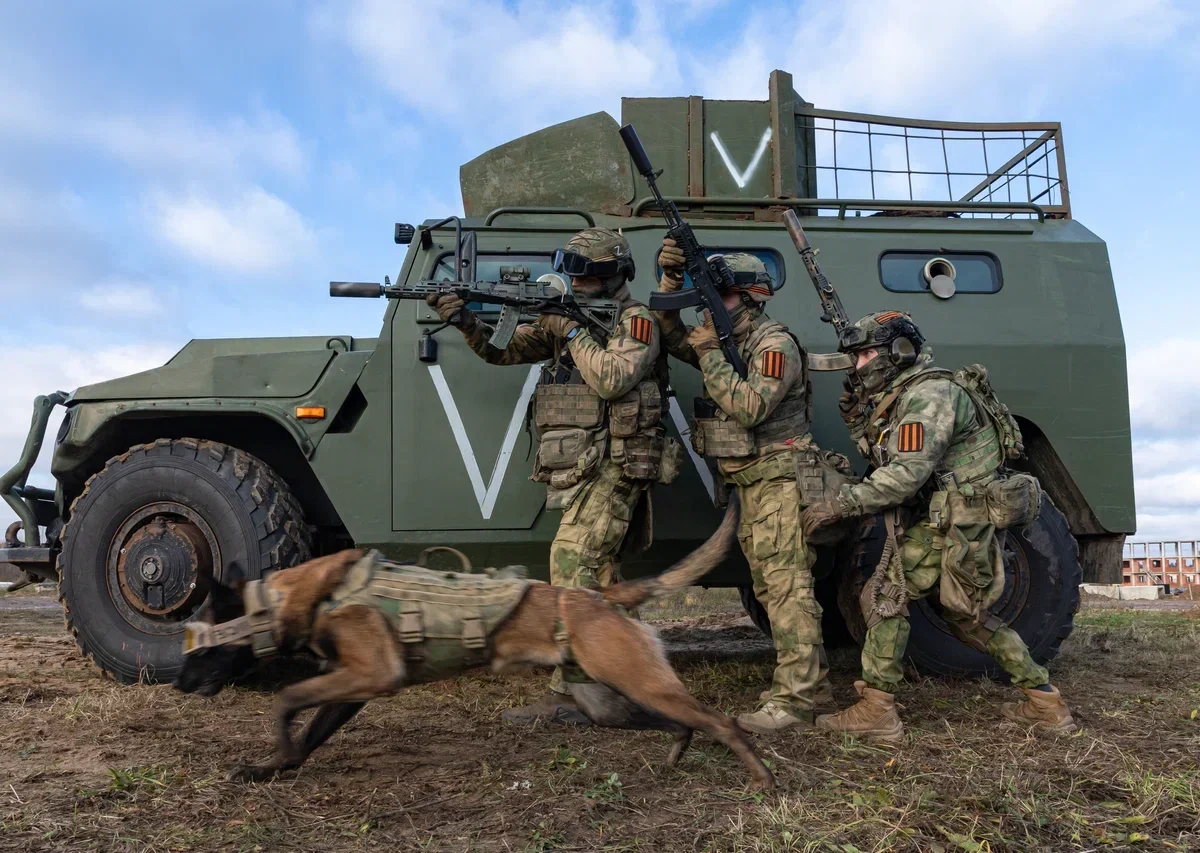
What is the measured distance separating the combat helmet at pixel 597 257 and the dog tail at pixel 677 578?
1407mm

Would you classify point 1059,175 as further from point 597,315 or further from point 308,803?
point 308,803

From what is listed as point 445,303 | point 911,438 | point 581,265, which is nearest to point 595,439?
point 581,265

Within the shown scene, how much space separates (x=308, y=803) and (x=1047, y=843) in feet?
7.17

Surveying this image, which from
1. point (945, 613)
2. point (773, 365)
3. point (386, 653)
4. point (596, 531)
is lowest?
point (945, 613)

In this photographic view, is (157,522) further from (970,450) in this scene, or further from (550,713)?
(970,450)

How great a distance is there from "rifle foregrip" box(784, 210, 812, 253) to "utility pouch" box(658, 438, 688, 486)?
1296 millimetres

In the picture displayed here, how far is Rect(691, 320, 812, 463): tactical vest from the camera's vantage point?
4.20 meters

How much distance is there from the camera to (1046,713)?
395 centimetres

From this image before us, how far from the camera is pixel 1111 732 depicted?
3914mm

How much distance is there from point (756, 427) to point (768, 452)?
127 mm

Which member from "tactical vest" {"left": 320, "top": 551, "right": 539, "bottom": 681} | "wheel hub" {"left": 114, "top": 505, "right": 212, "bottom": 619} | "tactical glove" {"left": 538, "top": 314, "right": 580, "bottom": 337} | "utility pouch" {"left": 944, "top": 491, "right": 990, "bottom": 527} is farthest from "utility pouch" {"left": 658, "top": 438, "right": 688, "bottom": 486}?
"wheel hub" {"left": 114, "top": 505, "right": 212, "bottom": 619}

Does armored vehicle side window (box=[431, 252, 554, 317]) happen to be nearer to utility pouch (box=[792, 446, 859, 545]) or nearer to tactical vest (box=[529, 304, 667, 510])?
tactical vest (box=[529, 304, 667, 510])

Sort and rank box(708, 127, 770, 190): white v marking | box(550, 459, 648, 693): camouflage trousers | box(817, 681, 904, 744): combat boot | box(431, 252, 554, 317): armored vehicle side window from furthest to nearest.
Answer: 1. box(708, 127, 770, 190): white v marking
2. box(431, 252, 554, 317): armored vehicle side window
3. box(550, 459, 648, 693): camouflage trousers
4. box(817, 681, 904, 744): combat boot

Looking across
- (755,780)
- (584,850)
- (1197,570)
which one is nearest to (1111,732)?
(755,780)
